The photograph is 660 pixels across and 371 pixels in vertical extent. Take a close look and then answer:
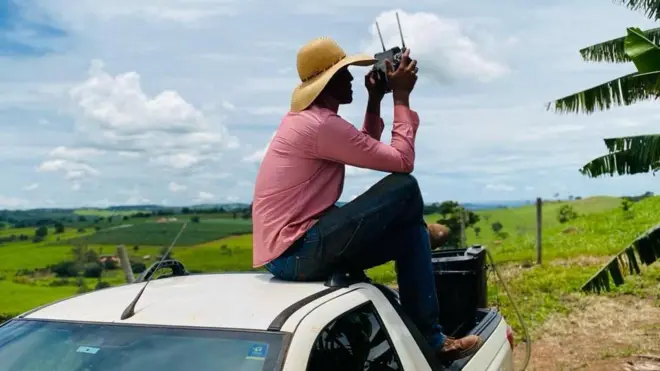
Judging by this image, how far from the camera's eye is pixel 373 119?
4.06 m

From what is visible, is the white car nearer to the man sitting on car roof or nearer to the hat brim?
the man sitting on car roof

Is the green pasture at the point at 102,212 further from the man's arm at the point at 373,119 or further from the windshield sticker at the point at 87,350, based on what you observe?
the windshield sticker at the point at 87,350

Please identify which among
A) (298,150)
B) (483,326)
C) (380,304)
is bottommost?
(483,326)

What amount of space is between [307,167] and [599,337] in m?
7.09

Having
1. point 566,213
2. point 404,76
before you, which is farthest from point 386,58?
point 566,213

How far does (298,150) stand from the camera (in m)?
3.34

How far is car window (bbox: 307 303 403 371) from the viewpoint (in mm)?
2467

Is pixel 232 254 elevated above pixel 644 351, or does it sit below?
above

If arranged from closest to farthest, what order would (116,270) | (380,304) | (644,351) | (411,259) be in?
1. (380,304)
2. (411,259)
3. (644,351)
4. (116,270)

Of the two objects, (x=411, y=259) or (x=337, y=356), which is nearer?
(x=337, y=356)

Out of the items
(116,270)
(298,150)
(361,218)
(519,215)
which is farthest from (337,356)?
(519,215)

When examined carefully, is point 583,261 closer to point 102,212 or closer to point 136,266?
point 102,212

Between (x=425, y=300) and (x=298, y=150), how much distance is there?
3.07 ft

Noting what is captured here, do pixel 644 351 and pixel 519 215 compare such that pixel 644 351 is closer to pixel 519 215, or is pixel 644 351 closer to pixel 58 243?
pixel 58 243
